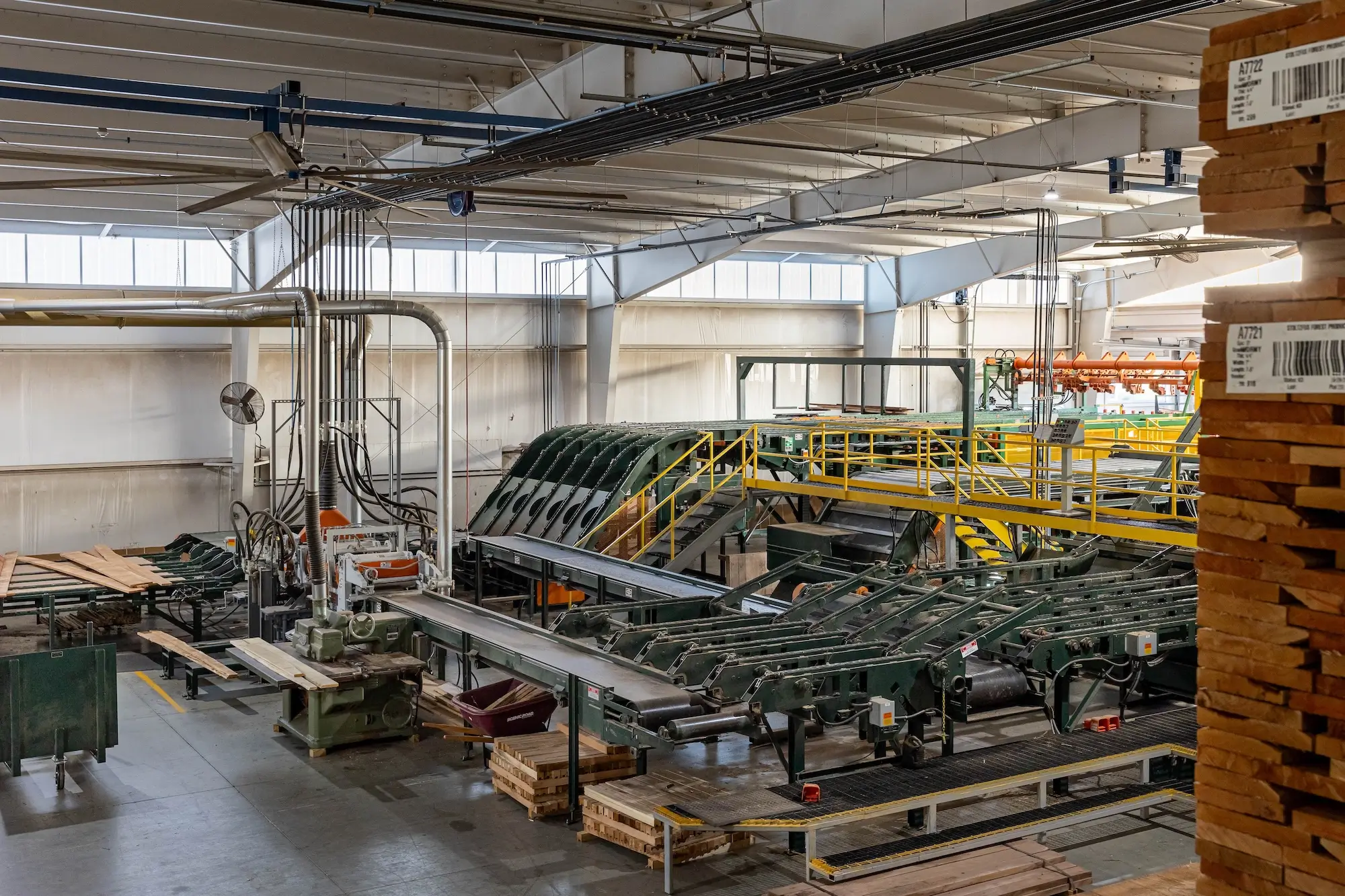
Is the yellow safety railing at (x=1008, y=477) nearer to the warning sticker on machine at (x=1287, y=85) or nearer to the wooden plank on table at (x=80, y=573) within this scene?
the warning sticker on machine at (x=1287, y=85)

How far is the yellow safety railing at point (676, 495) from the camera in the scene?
17.9m

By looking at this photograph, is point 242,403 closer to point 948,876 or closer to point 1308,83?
point 948,876

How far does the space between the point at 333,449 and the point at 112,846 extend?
538 centimetres

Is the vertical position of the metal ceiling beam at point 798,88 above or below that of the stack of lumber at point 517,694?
above

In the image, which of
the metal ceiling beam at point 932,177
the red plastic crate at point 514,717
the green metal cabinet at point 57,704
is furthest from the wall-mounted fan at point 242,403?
the metal ceiling beam at point 932,177

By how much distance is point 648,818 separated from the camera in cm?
871

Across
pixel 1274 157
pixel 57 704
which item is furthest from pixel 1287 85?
pixel 57 704

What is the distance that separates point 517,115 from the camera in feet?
45.1

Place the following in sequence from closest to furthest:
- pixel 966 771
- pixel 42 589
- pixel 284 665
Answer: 1. pixel 966 771
2. pixel 284 665
3. pixel 42 589

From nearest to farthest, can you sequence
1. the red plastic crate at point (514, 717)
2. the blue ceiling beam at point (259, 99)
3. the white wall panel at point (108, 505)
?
1. the blue ceiling beam at point (259, 99)
2. the red plastic crate at point (514, 717)
3. the white wall panel at point (108, 505)

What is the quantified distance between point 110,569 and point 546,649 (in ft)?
30.4

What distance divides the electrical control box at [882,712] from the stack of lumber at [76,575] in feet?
35.1

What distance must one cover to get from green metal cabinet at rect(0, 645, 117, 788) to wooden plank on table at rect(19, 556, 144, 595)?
200 inches

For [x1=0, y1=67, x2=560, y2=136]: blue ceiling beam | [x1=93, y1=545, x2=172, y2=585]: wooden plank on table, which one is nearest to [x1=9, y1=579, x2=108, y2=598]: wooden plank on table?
[x1=93, y1=545, x2=172, y2=585]: wooden plank on table
